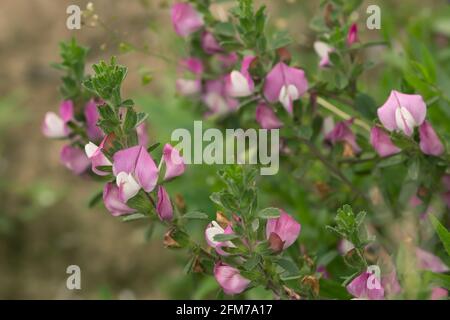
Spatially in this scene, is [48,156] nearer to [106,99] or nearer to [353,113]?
[353,113]

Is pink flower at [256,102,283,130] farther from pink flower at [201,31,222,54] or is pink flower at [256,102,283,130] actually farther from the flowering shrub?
pink flower at [201,31,222,54]

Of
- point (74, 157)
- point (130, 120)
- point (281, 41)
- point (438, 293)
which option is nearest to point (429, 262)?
Result: point (438, 293)

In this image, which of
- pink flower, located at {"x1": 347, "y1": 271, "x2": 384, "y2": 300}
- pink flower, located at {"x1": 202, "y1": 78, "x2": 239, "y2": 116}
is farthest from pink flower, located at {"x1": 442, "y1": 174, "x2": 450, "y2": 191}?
pink flower, located at {"x1": 202, "y1": 78, "x2": 239, "y2": 116}

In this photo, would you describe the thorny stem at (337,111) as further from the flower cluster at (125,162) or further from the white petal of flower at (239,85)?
the flower cluster at (125,162)

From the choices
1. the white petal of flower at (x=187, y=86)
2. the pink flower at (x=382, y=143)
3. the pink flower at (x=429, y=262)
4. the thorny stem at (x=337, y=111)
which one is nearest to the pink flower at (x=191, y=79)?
the white petal of flower at (x=187, y=86)
